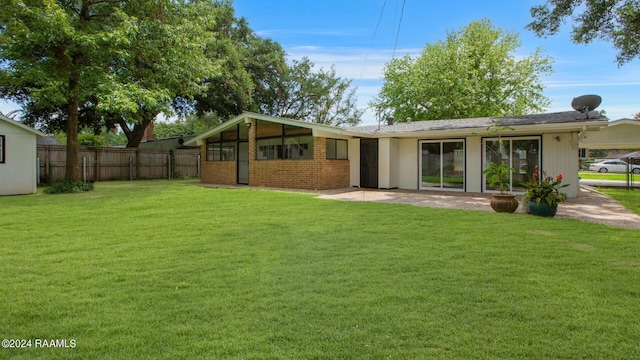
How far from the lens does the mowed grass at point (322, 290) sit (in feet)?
7.59

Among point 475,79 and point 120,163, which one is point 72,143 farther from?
point 475,79

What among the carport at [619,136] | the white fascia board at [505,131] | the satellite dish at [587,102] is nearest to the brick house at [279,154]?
the white fascia board at [505,131]

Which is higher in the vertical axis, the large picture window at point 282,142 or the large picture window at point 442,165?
the large picture window at point 282,142

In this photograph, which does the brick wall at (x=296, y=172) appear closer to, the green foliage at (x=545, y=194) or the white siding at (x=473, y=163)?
the white siding at (x=473, y=163)

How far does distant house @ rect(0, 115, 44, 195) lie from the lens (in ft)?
37.8

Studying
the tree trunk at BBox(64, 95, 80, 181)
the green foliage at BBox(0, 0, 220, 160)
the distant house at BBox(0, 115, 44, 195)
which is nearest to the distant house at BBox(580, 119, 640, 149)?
the green foliage at BBox(0, 0, 220, 160)

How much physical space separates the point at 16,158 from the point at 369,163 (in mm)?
12290

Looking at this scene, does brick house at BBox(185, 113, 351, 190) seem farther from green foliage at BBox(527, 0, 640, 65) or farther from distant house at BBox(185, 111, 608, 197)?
green foliage at BBox(527, 0, 640, 65)

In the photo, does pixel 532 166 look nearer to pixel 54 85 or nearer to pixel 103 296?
pixel 103 296

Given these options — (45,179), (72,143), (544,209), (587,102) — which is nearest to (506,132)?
(587,102)

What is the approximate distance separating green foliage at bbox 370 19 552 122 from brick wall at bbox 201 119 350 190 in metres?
14.6

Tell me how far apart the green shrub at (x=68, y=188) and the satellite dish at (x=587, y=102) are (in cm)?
1641

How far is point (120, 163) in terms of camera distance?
19.0 m

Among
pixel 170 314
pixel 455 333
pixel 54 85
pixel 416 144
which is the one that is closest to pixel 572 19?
pixel 416 144
